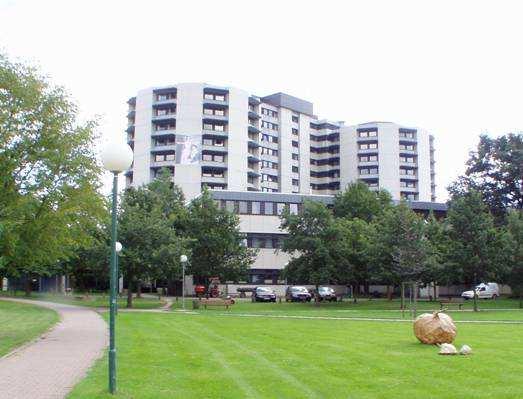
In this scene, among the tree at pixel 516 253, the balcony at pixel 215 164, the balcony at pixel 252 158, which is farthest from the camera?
the balcony at pixel 252 158

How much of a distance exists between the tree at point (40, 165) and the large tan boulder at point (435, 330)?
1193cm

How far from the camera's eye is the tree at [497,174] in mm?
64963

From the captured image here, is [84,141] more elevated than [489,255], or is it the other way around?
[84,141]

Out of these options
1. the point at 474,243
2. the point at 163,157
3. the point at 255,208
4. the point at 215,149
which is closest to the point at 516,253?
the point at 474,243

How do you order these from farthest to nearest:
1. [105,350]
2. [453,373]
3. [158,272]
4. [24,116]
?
[158,272]
[24,116]
[105,350]
[453,373]

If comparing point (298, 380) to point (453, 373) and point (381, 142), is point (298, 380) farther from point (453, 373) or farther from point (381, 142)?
point (381, 142)

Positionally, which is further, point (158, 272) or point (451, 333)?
A: point (158, 272)

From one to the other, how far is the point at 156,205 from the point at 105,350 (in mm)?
29108

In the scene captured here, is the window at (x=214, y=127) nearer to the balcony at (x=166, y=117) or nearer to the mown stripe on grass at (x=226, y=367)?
the balcony at (x=166, y=117)

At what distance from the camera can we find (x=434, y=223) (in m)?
46.3

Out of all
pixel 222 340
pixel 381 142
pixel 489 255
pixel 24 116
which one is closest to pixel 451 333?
pixel 222 340

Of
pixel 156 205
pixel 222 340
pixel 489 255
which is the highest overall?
pixel 156 205

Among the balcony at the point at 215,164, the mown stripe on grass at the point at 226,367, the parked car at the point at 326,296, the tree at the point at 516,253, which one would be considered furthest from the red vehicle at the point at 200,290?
the balcony at the point at 215,164

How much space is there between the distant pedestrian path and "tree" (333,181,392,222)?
5074 cm
